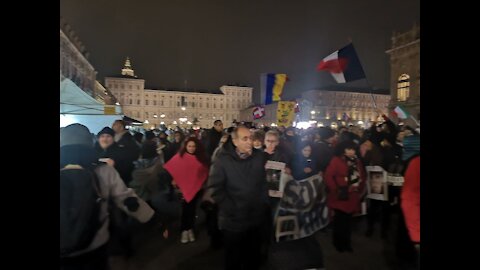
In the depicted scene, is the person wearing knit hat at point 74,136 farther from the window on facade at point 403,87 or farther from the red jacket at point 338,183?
the window on facade at point 403,87

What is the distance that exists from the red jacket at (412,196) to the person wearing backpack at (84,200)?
3.34 m

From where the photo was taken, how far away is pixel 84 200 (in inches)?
110

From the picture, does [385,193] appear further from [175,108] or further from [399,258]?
[175,108]

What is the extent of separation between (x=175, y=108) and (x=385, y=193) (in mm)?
22324

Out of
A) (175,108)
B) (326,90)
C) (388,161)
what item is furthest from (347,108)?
(388,161)

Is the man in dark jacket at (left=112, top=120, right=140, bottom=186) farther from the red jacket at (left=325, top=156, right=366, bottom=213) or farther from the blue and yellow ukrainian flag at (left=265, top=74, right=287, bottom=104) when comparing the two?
the blue and yellow ukrainian flag at (left=265, top=74, right=287, bottom=104)

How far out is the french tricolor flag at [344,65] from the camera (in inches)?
255

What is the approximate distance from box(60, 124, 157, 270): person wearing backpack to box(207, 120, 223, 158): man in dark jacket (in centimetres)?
231

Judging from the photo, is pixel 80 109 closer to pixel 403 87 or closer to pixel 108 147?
pixel 108 147

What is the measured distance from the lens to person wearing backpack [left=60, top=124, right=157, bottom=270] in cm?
275
